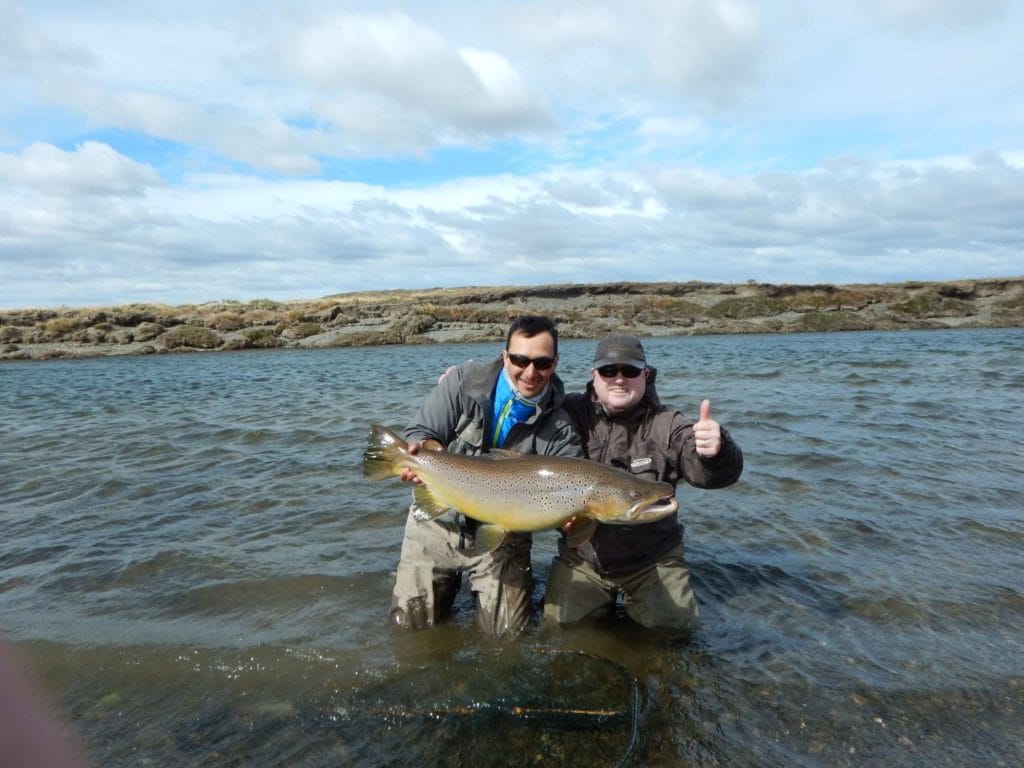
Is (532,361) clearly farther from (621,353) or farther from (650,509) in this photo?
(650,509)

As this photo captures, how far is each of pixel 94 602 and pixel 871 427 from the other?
13119 millimetres

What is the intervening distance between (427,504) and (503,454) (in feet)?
2.72

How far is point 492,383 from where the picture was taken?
17.6 feet

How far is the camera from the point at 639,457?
539 centimetres

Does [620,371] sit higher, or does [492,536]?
[620,371]

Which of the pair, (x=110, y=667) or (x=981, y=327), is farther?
(x=981, y=327)

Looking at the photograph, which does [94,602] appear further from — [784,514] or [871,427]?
[871,427]

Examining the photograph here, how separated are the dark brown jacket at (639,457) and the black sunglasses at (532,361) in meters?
0.73

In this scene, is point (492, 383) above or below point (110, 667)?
above

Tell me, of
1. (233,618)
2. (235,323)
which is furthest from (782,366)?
(235,323)

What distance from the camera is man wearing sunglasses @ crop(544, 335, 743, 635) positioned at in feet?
17.4

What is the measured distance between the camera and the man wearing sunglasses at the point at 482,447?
5.32 m

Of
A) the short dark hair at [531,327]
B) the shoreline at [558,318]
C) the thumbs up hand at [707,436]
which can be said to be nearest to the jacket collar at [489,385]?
the short dark hair at [531,327]

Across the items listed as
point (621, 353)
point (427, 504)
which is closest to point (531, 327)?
point (621, 353)
